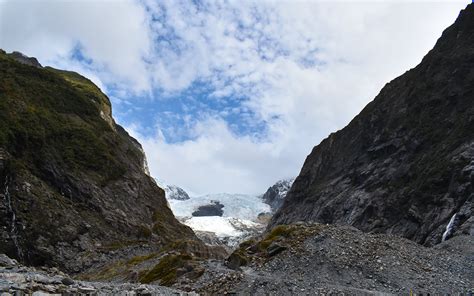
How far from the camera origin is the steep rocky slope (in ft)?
179

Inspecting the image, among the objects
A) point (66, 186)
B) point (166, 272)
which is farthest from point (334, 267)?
point (66, 186)

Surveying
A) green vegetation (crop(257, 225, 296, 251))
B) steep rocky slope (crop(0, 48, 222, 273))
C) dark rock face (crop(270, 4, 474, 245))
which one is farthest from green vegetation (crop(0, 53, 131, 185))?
dark rock face (crop(270, 4, 474, 245))

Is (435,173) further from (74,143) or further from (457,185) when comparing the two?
(74,143)

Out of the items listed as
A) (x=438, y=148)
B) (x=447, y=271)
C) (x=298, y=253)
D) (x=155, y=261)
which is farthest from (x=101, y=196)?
(x=438, y=148)

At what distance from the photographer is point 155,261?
47938 millimetres

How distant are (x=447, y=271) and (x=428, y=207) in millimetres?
52322

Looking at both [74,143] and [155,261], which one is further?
[74,143]

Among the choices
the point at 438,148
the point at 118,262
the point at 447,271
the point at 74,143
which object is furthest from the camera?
the point at 438,148

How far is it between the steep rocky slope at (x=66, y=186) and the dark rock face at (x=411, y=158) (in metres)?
38.1

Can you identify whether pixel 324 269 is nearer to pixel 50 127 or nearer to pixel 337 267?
pixel 337 267

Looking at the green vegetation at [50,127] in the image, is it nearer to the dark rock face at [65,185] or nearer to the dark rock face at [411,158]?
the dark rock face at [65,185]

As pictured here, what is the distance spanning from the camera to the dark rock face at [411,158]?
76.8 m

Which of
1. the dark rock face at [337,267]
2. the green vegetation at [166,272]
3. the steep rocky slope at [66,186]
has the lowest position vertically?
the dark rock face at [337,267]

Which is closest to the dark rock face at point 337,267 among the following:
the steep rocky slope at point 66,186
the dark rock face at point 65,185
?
the steep rocky slope at point 66,186
